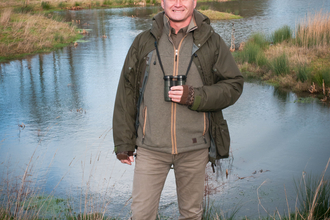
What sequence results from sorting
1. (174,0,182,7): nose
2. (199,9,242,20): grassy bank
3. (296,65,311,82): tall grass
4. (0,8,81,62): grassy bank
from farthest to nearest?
(199,9,242,20): grassy bank
(0,8,81,62): grassy bank
(296,65,311,82): tall grass
(174,0,182,7): nose

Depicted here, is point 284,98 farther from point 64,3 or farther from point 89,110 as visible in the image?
point 64,3

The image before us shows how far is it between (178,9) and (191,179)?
1104mm

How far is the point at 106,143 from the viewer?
5.97 meters

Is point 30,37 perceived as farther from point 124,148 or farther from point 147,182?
point 147,182

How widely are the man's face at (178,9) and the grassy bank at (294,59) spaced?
6.52 meters

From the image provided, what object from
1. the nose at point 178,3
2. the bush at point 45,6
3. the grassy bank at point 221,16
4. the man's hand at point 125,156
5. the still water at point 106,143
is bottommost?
the still water at point 106,143

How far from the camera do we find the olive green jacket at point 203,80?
2.39m

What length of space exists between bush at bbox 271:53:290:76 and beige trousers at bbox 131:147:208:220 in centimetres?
783

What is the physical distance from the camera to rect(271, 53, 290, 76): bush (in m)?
9.66

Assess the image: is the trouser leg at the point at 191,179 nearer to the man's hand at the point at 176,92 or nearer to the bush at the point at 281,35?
the man's hand at the point at 176,92

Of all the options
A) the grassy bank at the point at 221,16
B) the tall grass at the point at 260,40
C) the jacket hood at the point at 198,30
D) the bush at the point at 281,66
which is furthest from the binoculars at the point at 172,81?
the grassy bank at the point at 221,16

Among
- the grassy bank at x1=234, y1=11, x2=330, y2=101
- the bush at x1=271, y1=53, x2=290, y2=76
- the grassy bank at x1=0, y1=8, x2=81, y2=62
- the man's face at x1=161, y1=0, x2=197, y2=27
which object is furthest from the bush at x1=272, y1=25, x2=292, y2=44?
the man's face at x1=161, y1=0, x2=197, y2=27

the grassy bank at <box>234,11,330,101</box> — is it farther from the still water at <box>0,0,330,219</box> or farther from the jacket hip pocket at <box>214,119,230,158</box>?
the jacket hip pocket at <box>214,119,230,158</box>

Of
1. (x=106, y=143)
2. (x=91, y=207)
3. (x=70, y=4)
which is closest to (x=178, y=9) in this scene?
(x=91, y=207)
